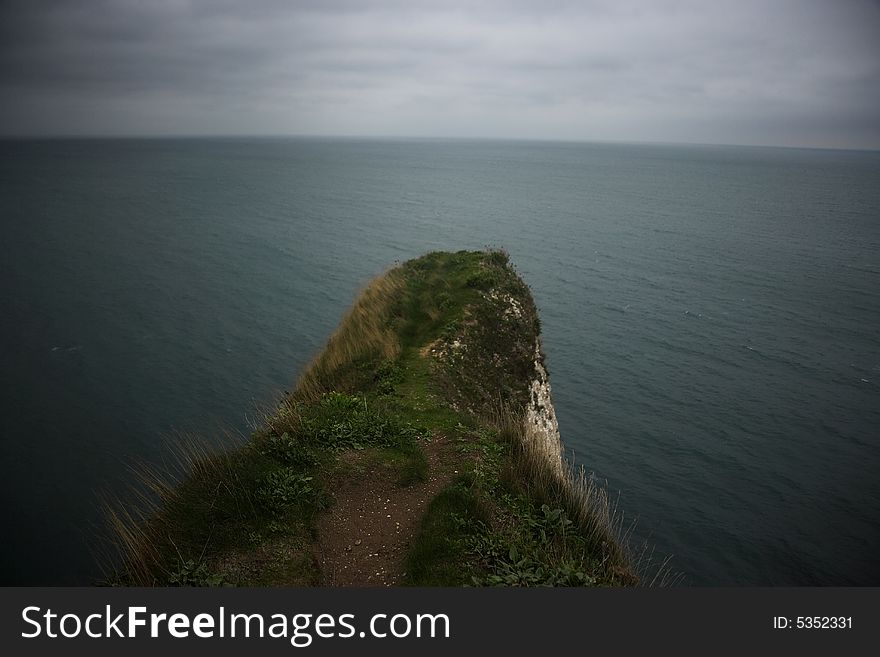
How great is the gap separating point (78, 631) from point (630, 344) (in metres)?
34.7

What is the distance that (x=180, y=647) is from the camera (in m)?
5.31

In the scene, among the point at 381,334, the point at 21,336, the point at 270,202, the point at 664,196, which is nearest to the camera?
the point at 381,334

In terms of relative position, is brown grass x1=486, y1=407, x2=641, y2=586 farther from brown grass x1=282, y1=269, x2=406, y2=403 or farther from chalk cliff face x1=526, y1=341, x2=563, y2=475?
chalk cliff face x1=526, y1=341, x2=563, y2=475

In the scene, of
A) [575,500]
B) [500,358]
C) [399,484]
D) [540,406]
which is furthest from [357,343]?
[575,500]

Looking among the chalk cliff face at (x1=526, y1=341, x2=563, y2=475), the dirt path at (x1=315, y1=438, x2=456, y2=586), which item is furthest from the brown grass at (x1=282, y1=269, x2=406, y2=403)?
the chalk cliff face at (x1=526, y1=341, x2=563, y2=475)

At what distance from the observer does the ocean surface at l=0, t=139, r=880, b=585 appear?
22.0 metres

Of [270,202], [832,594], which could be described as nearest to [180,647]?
[832,594]

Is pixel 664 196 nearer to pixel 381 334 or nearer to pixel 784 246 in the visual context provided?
pixel 784 246

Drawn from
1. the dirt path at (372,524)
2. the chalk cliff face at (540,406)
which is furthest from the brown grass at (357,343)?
the chalk cliff face at (540,406)

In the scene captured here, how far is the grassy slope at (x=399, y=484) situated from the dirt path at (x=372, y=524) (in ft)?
0.56

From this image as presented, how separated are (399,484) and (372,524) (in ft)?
3.07

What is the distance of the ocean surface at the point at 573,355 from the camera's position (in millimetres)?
22047

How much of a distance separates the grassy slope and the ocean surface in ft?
38.0

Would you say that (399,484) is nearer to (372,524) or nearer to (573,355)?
(372,524)
